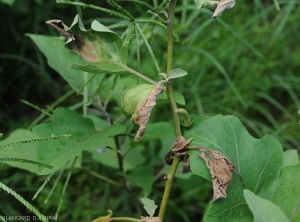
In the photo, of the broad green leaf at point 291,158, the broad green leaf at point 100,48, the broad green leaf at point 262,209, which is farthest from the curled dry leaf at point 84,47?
the broad green leaf at point 291,158

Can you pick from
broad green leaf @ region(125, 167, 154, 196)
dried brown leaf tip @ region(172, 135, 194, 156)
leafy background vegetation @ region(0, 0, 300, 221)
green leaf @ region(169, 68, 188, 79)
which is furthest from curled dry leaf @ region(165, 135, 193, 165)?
leafy background vegetation @ region(0, 0, 300, 221)

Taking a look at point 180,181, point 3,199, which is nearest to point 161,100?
point 180,181

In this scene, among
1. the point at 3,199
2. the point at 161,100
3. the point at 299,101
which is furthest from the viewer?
the point at 299,101

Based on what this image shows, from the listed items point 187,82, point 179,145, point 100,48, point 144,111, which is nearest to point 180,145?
point 179,145

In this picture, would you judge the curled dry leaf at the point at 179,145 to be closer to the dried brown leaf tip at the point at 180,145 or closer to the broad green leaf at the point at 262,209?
the dried brown leaf tip at the point at 180,145

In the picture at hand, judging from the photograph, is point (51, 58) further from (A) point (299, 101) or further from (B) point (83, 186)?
(A) point (299, 101)
